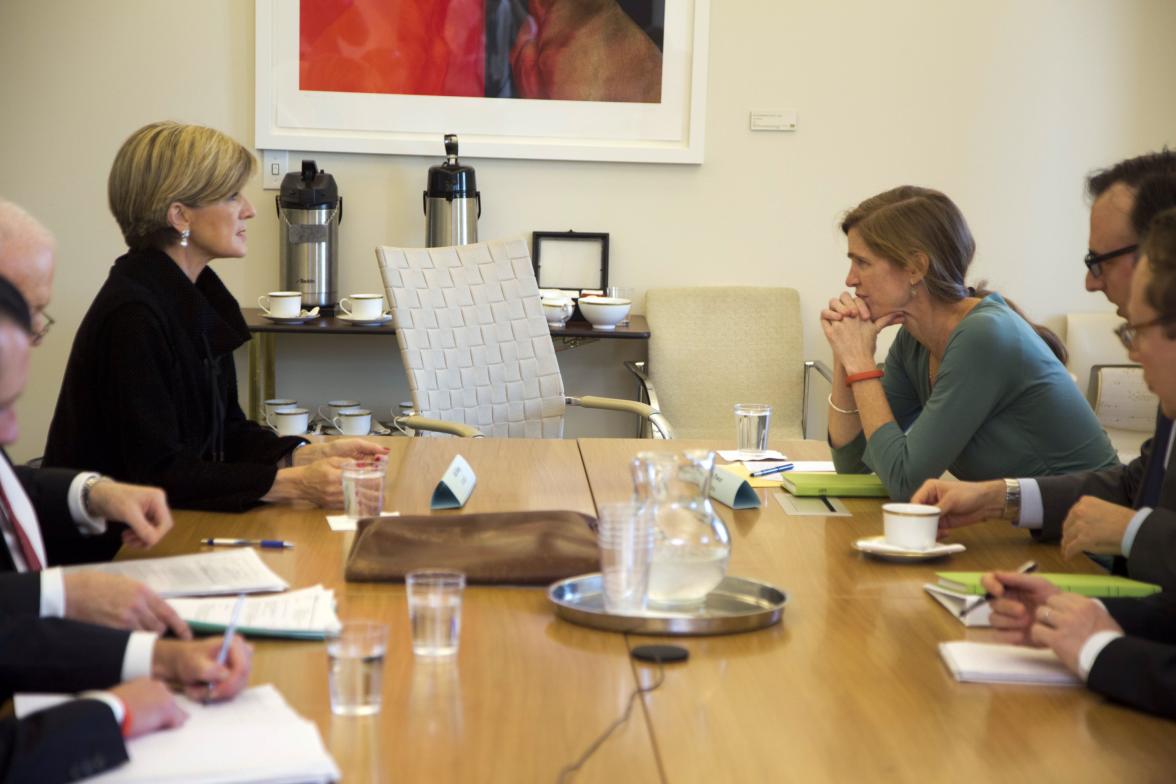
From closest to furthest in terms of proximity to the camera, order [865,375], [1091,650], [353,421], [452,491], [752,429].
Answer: [1091,650] → [452,491] → [865,375] → [752,429] → [353,421]

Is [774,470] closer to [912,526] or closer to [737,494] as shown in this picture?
[737,494]

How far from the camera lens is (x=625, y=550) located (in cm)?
154

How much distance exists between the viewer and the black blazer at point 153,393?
219 centimetres

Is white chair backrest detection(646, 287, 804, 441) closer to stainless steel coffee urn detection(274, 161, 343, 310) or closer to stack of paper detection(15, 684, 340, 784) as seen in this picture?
stainless steel coffee urn detection(274, 161, 343, 310)

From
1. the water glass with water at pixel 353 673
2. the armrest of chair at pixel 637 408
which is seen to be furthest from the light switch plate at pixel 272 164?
the water glass with water at pixel 353 673

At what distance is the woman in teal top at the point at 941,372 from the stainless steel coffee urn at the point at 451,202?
2.08 metres

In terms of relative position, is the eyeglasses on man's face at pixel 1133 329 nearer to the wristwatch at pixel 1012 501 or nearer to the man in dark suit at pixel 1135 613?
the man in dark suit at pixel 1135 613

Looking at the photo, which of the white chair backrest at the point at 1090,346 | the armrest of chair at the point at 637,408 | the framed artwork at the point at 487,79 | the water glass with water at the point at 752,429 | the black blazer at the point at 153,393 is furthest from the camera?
the white chair backrest at the point at 1090,346

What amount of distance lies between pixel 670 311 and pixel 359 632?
358cm

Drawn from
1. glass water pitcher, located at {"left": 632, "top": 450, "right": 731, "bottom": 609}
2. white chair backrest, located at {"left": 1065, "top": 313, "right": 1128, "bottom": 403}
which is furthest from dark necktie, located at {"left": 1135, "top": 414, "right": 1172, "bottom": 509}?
white chair backrest, located at {"left": 1065, "top": 313, "right": 1128, "bottom": 403}

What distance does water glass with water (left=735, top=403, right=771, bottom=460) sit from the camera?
2.68 meters

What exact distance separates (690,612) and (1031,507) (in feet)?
2.54

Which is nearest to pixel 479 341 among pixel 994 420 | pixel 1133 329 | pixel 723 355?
pixel 723 355

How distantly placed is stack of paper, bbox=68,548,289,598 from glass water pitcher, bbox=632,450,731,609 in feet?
1.56
